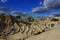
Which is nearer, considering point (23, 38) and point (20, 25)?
point (23, 38)

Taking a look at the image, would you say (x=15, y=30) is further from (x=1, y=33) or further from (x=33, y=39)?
(x=33, y=39)

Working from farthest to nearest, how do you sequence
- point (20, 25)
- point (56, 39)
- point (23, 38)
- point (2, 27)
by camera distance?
1. point (20, 25)
2. point (2, 27)
3. point (23, 38)
4. point (56, 39)

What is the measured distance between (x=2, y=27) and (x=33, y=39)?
5442 millimetres

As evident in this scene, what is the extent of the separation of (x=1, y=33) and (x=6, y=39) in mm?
2341

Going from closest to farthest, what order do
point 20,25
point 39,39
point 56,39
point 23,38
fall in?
point 56,39 < point 39,39 < point 23,38 < point 20,25

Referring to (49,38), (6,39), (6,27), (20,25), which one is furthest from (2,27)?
(49,38)

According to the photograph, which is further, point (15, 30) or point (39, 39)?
point (15, 30)

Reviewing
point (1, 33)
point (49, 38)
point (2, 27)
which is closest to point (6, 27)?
point (2, 27)

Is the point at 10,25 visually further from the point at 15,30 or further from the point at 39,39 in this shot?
the point at 39,39

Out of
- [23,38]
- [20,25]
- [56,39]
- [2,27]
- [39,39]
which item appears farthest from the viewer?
[20,25]

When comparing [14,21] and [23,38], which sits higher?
[14,21]

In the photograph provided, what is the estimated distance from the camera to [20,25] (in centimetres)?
1683

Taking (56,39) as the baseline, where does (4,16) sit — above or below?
above

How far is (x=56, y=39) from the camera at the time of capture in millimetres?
9266
